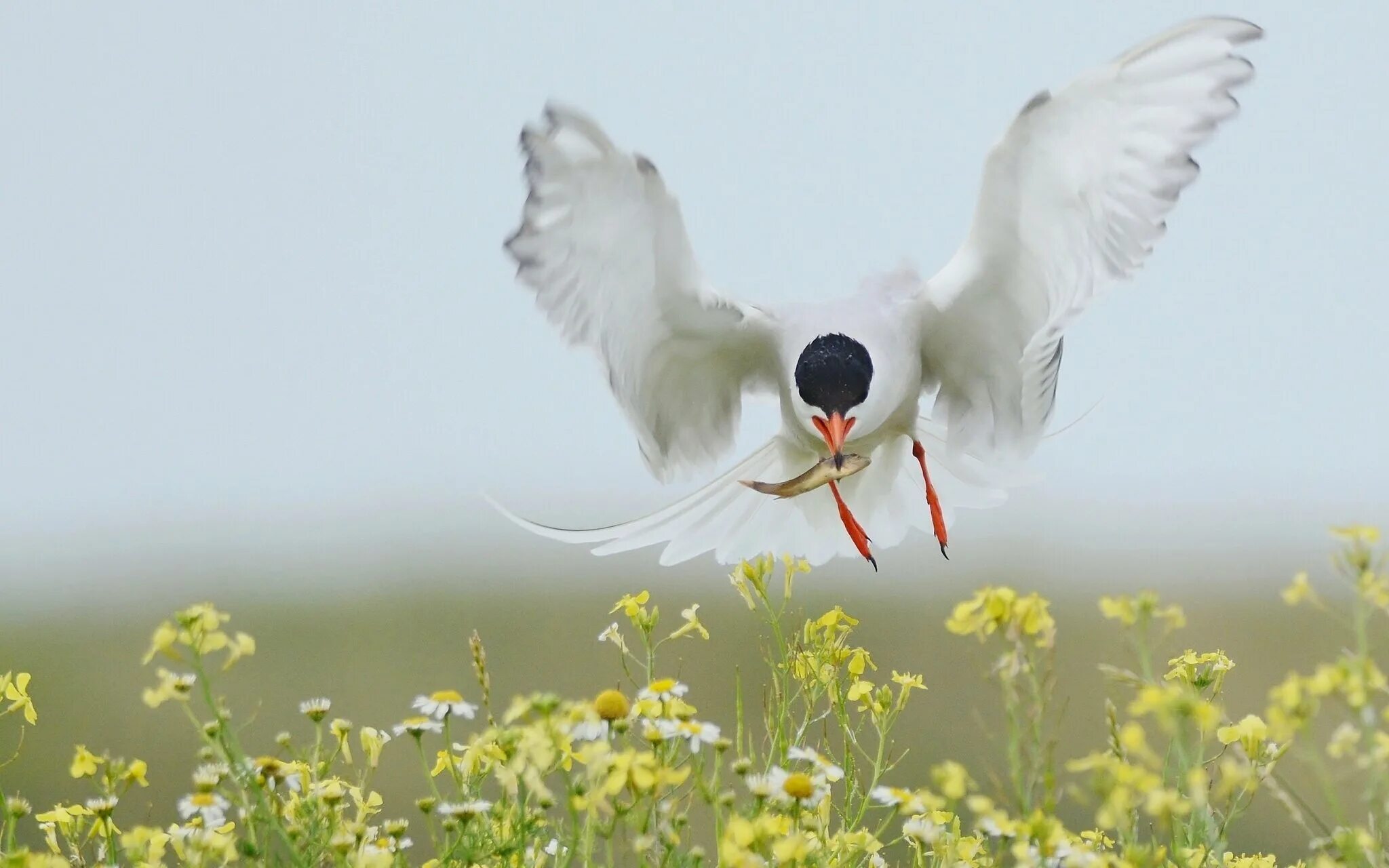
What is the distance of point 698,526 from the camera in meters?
3.19

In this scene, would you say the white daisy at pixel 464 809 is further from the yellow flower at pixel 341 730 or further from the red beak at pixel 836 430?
the red beak at pixel 836 430

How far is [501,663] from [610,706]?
5.38 metres

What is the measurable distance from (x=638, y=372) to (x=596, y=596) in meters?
4.82

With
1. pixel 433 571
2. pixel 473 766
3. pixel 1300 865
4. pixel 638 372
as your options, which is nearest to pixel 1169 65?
pixel 638 372

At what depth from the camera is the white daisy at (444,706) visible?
1469 mm

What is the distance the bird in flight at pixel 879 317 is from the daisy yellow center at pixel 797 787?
1245 mm

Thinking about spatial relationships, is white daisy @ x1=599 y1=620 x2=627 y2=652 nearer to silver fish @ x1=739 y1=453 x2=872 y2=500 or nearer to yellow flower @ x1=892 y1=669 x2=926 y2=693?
yellow flower @ x1=892 y1=669 x2=926 y2=693

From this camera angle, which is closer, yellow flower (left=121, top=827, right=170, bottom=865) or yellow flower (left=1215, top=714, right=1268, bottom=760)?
yellow flower (left=121, top=827, right=170, bottom=865)

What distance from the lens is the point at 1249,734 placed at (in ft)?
4.78

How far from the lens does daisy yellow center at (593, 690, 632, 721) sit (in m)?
1.29

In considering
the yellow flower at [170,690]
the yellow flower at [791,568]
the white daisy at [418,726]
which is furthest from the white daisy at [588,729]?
the yellow flower at [791,568]

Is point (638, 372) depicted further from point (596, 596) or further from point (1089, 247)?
point (596, 596)

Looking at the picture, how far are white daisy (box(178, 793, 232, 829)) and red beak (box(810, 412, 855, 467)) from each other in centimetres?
153

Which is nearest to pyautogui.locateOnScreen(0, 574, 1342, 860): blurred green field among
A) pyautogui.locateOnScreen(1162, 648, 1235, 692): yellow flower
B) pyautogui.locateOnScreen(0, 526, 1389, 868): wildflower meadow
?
pyautogui.locateOnScreen(1162, 648, 1235, 692): yellow flower
